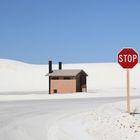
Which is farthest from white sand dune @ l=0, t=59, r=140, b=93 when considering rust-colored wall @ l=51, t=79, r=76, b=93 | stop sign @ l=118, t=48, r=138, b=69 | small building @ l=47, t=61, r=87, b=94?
stop sign @ l=118, t=48, r=138, b=69

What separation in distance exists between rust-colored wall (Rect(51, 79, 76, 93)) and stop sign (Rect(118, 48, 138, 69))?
2001 inches

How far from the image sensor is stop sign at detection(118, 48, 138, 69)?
1778 centimetres

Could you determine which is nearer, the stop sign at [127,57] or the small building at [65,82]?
the stop sign at [127,57]

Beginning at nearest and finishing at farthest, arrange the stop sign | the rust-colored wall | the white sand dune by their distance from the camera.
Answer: the stop sign → the rust-colored wall → the white sand dune

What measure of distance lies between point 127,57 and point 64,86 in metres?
51.6

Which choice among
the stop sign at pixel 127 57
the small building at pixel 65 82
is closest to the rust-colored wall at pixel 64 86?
the small building at pixel 65 82

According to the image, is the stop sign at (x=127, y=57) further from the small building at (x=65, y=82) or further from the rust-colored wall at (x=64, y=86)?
the rust-colored wall at (x=64, y=86)

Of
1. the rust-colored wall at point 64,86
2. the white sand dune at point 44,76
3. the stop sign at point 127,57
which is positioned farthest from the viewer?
the white sand dune at point 44,76

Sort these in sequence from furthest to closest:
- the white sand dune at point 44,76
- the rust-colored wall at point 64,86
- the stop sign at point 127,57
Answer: the white sand dune at point 44,76, the rust-colored wall at point 64,86, the stop sign at point 127,57

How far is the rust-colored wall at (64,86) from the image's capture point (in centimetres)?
6881

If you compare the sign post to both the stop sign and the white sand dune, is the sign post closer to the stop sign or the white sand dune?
the stop sign

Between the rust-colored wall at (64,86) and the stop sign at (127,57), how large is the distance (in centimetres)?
5082

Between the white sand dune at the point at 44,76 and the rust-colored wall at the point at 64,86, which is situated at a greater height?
the white sand dune at the point at 44,76

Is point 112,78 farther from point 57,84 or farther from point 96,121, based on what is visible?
point 96,121
